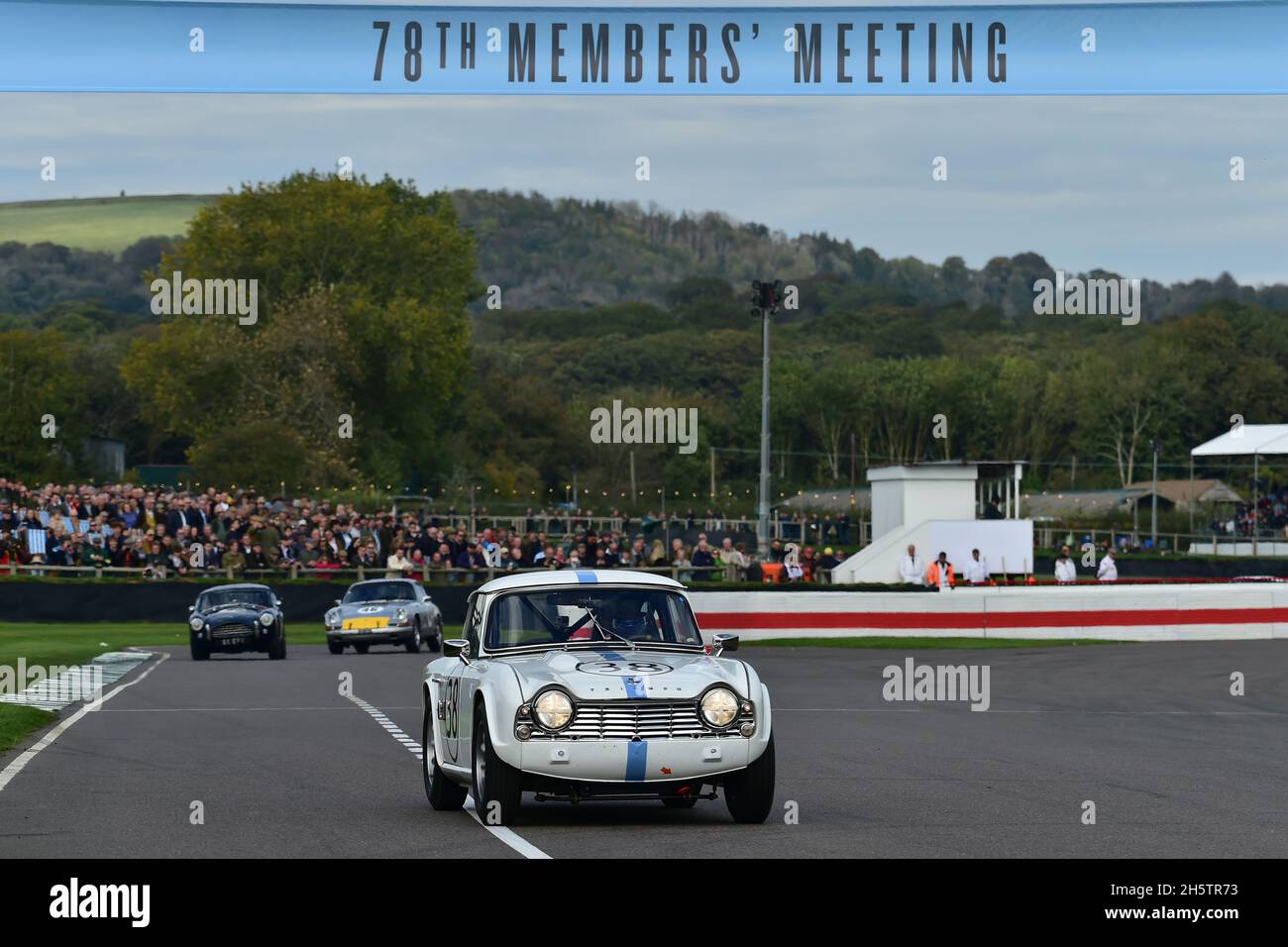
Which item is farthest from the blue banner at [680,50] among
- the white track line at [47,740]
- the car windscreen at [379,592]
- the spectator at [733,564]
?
the spectator at [733,564]

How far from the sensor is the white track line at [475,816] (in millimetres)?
10836

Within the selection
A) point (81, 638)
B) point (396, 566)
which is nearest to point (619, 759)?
point (81, 638)

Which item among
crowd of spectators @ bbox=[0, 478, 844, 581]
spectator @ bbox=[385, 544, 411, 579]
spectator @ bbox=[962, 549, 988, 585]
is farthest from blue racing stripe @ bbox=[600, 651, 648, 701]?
spectator @ bbox=[385, 544, 411, 579]

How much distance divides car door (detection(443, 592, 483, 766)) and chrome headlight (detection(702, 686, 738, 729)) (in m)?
1.56

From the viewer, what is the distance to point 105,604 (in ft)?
141

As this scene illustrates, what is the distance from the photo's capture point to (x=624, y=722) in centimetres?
1181

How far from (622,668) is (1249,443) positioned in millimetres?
58292

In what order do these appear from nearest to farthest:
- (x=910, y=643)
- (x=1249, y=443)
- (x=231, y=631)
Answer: (x=231, y=631) < (x=910, y=643) < (x=1249, y=443)

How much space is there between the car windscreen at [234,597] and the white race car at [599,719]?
2310 centimetres

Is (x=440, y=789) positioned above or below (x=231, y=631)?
above

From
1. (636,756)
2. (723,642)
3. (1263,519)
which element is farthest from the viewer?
(1263,519)

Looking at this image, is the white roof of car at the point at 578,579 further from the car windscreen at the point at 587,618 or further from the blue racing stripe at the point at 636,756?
the blue racing stripe at the point at 636,756

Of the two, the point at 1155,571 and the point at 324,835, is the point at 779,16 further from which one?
the point at 1155,571

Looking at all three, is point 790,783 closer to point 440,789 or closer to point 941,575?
point 440,789
